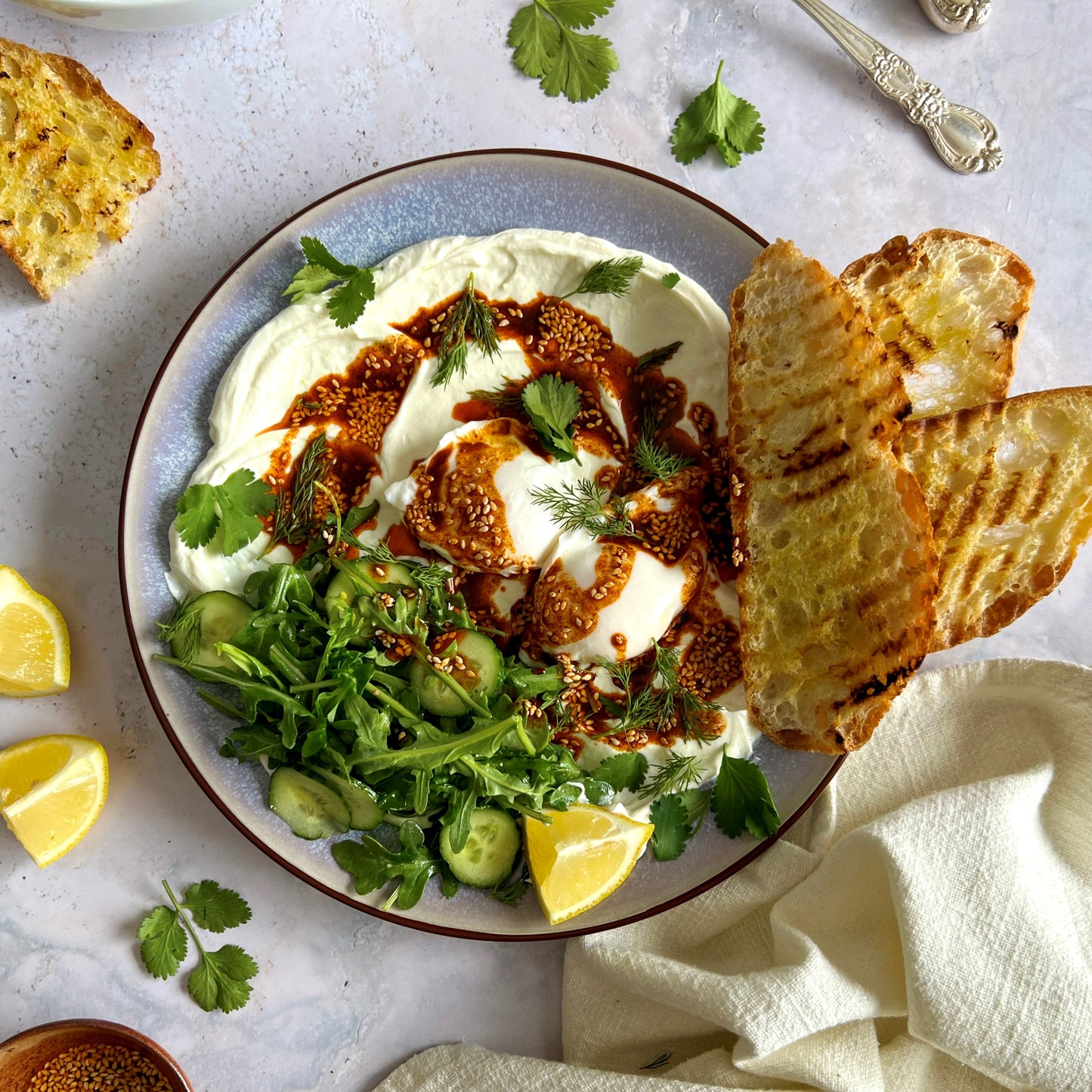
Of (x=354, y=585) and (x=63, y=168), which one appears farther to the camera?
(x=63, y=168)

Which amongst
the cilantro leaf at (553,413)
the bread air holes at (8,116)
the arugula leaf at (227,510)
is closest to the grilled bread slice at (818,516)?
the cilantro leaf at (553,413)

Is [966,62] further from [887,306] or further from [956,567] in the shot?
[956,567]

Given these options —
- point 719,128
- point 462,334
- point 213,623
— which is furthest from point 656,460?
point 213,623

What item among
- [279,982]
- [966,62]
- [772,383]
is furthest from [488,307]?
[279,982]

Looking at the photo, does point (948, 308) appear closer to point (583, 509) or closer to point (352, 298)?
point (583, 509)

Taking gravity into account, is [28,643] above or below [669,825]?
below

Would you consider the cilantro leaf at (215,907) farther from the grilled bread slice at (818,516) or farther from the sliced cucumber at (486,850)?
the grilled bread slice at (818,516)
